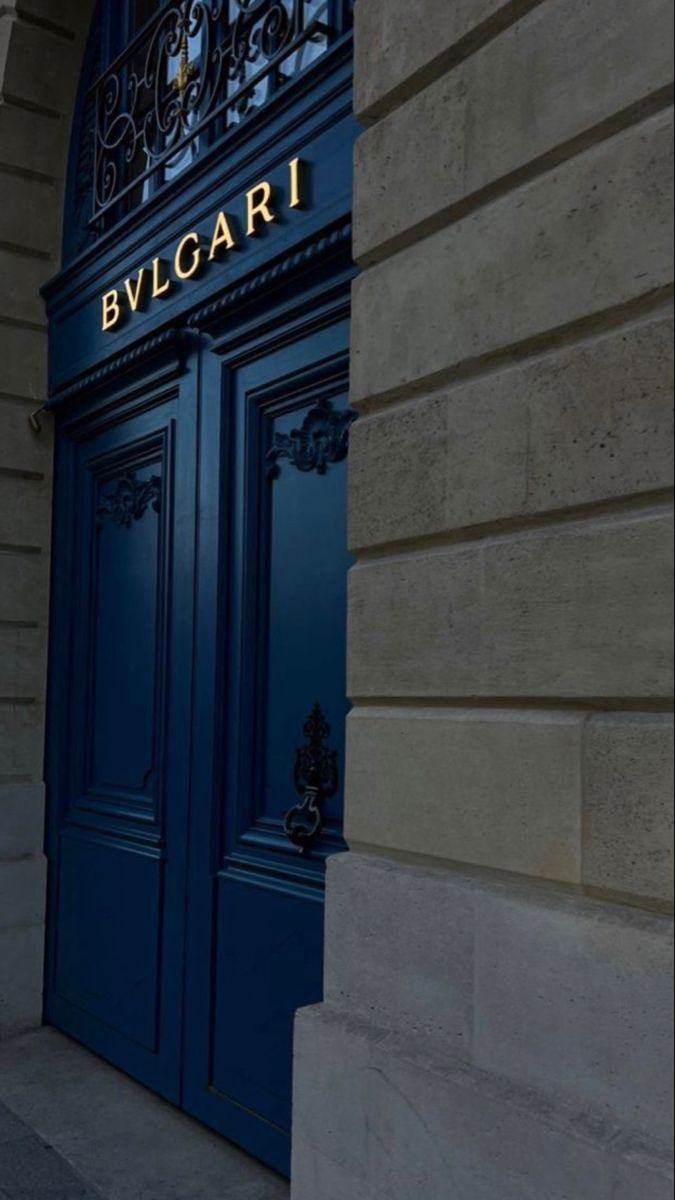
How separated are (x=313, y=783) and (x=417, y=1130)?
1574mm

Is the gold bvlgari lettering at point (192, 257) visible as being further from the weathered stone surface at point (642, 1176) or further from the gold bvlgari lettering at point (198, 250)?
the weathered stone surface at point (642, 1176)

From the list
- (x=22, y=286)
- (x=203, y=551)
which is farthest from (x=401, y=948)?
(x=22, y=286)

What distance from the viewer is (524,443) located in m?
2.75

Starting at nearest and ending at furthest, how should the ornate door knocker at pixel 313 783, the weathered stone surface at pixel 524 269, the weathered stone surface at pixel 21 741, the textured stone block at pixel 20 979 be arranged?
the weathered stone surface at pixel 524 269 → the ornate door knocker at pixel 313 783 → the textured stone block at pixel 20 979 → the weathered stone surface at pixel 21 741

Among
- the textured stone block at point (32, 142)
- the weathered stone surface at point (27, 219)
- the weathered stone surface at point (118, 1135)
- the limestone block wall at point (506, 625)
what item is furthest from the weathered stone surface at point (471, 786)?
the textured stone block at point (32, 142)

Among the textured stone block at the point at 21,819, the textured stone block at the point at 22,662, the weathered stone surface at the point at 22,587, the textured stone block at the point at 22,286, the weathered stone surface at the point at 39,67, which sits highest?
the weathered stone surface at the point at 39,67

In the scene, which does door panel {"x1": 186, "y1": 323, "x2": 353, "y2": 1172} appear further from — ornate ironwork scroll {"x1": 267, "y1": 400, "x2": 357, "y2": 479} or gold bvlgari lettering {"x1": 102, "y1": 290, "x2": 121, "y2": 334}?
gold bvlgari lettering {"x1": 102, "y1": 290, "x2": 121, "y2": 334}

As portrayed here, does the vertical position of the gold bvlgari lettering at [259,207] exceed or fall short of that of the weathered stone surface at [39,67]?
it falls short

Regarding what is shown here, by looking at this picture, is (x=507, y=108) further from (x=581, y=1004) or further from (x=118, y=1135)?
(x=118, y=1135)

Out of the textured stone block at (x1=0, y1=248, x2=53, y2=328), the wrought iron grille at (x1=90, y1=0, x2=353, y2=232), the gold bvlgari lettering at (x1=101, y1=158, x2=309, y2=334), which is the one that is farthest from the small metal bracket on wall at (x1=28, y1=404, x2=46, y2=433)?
the wrought iron grille at (x1=90, y1=0, x2=353, y2=232)

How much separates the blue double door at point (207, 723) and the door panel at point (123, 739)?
0.05 feet

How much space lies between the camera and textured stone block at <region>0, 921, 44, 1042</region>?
619 centimetres

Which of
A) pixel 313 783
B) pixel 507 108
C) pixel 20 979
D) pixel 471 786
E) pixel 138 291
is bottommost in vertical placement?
pixel 20 979

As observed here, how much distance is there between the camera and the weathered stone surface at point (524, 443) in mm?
2457
